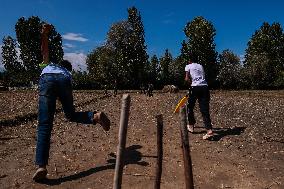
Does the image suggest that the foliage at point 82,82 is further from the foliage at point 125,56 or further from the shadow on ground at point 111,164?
the shadow on ground at point 111,164

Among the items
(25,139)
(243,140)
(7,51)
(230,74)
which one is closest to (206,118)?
(243,140)

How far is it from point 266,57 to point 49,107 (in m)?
82.8

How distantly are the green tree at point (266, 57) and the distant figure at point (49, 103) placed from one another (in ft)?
237

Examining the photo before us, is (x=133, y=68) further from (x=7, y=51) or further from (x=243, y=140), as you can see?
(x=243, y=140)

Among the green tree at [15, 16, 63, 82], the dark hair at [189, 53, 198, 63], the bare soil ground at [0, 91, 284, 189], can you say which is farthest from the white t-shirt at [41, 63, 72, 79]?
the green tree at [15, 16, 63, 82]

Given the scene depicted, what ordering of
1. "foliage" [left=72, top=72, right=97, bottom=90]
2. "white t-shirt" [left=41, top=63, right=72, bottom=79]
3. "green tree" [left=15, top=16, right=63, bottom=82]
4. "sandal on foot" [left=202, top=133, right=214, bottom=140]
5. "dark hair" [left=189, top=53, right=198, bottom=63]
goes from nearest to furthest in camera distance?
1. "white t-shirt" [left=41, top=63, right=72, bottom=79]
2. "sandal on foot" [left=202, top=133, right=214, bottom=140]
3. "dark hair" [left=189, top=53, right=198, bottom=63]
4. "foliage" [left=72, top=72, right=97, bottom=90]
5. "green tree" [left=15, top=16, right=63, bottom=82]

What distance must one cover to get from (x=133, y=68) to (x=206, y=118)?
68609 millimetres

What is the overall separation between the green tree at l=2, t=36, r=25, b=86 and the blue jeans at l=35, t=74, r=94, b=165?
100 meters

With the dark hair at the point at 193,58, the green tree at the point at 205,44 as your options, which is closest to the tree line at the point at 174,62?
the green tree at the point at 205,44

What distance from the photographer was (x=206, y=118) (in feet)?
30.9

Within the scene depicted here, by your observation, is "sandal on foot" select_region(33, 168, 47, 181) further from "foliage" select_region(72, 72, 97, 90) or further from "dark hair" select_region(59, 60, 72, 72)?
"foliage" select_region(72, 72, 97, 90)

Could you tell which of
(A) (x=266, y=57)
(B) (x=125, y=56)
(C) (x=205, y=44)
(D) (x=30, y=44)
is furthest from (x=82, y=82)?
(A) (x=266, y=57)

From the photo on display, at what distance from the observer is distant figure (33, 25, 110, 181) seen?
583 centimetres

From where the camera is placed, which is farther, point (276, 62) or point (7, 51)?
point (7, 51)
